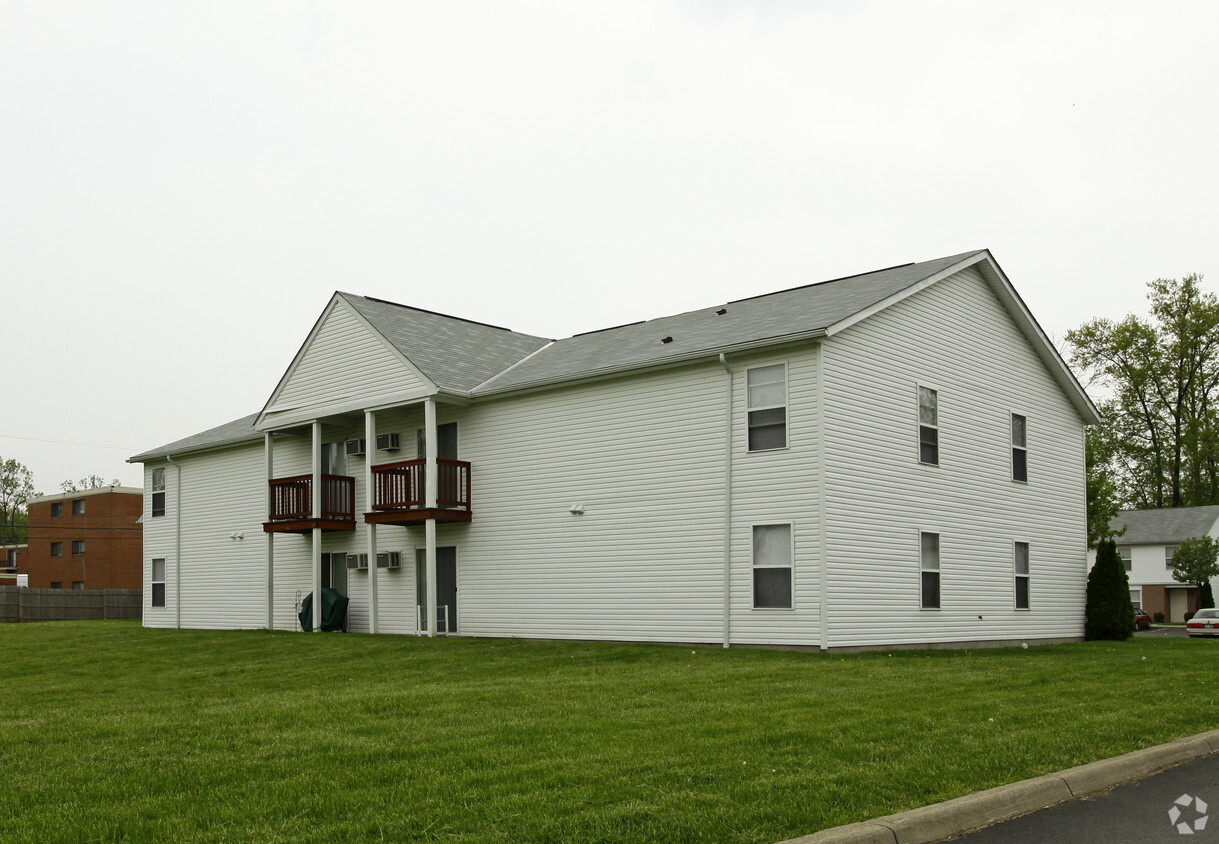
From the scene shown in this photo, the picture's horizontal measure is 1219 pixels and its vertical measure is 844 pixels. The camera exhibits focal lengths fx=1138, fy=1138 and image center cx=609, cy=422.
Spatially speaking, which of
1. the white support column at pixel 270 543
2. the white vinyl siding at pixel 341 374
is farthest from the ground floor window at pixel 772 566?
the white support column at pixel 270 543

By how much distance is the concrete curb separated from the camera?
614 centimetres

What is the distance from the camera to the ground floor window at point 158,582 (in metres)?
32.7

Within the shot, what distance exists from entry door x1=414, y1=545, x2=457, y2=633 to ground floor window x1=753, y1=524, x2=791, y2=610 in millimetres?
7609

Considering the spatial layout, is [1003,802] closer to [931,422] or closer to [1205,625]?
[931,422]

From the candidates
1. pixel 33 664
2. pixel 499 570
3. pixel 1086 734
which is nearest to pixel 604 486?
pixel 499 570

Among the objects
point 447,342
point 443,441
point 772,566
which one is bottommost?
point 772,566

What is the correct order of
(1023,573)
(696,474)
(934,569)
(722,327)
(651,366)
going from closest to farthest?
(696,474), (651,366), (934,569), (722,327), (1023,573)

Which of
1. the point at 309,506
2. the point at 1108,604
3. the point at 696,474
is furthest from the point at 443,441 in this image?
the point at 1108,604

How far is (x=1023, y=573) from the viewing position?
23953 mm

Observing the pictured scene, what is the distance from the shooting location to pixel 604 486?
2127 centimetres

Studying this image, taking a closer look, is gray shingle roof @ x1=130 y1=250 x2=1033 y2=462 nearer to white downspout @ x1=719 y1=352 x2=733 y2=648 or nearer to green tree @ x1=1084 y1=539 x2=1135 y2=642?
white downspout @ x1=719 y1=352 x2=733 y2=648

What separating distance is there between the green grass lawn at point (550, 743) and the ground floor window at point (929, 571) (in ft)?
14.2

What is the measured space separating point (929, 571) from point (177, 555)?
21165 millimetres

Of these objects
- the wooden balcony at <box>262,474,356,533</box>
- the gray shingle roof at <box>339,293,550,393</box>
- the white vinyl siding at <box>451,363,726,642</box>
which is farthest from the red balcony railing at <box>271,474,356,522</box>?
the gray shingle roof at <box>339,293,550,393</box>
